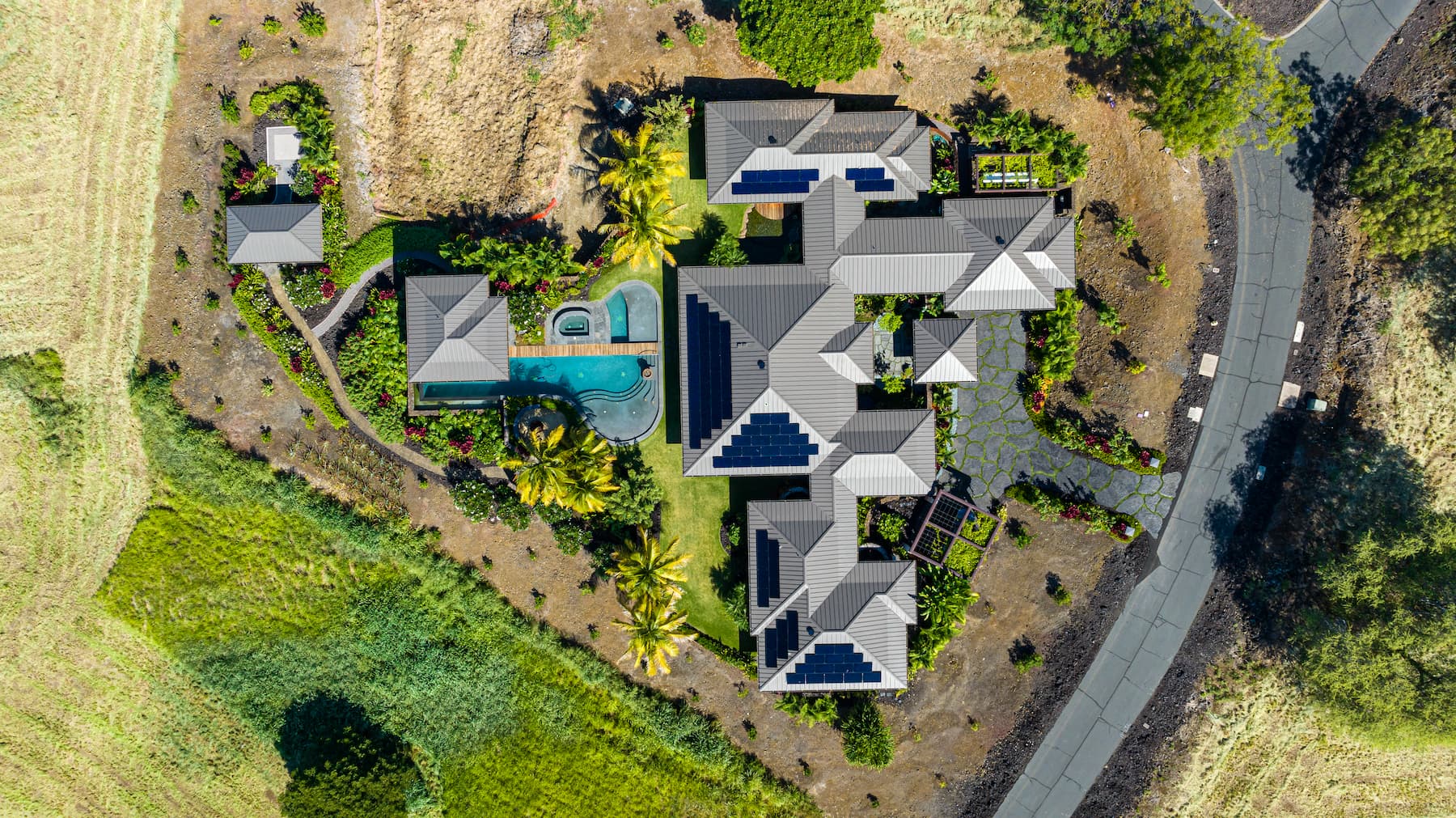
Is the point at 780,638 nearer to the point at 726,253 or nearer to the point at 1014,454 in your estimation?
the point at 1014,454

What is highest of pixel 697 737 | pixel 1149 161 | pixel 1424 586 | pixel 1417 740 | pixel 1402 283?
pixel 1149 161

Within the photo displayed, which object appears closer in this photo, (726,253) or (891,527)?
(726,253)

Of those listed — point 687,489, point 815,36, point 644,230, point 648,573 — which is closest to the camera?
point 815,36

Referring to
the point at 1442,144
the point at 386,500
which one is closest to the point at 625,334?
the point at 386,500

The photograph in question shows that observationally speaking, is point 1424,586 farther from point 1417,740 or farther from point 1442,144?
point 1442,144

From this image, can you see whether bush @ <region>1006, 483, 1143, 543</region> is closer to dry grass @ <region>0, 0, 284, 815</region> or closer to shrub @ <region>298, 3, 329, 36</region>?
dry grass @ <region>0, 0, 284, 815</region>

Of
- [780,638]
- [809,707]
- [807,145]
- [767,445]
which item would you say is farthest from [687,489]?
[807,145]
